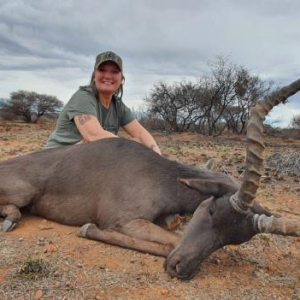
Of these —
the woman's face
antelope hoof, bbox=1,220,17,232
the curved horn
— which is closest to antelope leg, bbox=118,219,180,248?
the curved horn

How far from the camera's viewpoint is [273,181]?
29.3ft

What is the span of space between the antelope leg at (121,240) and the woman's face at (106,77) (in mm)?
2426

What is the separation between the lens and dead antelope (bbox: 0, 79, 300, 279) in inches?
150

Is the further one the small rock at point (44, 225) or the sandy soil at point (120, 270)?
the small rock at point (44, 225)

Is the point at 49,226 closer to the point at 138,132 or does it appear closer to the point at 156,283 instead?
the point at 156,283

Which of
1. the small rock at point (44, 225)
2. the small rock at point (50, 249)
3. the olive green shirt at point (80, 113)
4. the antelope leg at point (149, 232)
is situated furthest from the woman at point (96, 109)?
the small rock at point (50, 249)

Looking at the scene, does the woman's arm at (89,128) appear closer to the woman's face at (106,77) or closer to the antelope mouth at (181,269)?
the woman's face at (106,77)

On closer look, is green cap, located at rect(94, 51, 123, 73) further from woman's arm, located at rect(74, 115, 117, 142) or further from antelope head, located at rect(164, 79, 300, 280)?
antelope head, located at rect(164, 79, 300, 280)

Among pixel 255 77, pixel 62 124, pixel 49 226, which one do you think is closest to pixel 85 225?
pixel 49 226

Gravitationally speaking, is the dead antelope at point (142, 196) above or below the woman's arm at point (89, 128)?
below

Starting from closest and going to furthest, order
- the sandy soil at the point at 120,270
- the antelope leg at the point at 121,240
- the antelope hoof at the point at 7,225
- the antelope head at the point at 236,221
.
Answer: the sandy soil at the point at 120,270
the antelope head at the point at 236,221
the antelope leg at the point at 121,240
the antelope hoof at the point at 7,225

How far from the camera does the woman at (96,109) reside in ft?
19.5

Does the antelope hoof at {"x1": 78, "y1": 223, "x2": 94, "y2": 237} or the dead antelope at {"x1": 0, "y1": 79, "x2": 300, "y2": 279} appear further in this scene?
the antelope hoof at {"x1": 78, "y1": 223, "x2": 94, "y2": 237}

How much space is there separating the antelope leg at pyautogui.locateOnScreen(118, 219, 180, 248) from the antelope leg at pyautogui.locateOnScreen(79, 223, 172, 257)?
0.18 ft
